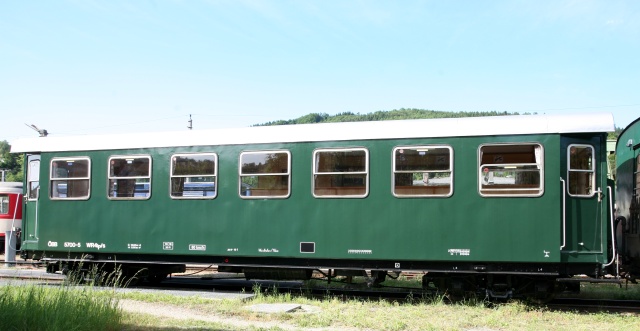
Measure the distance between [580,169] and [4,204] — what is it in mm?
22549

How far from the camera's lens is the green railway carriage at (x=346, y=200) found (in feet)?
30.6

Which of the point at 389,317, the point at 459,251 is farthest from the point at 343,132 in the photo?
the point at 389,317

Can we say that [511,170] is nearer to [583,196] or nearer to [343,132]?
[583,196]

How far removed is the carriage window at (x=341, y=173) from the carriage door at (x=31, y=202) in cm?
636

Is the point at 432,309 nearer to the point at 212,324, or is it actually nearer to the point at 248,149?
the point at 212,324

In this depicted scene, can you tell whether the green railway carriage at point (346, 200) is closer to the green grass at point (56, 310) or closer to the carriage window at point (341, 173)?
the carriage window at point (341, 173)

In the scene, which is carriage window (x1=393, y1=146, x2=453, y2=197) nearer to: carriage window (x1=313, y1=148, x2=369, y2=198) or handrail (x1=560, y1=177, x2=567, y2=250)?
carriage window (x1=313, y1=148, x2=369, y2=198)

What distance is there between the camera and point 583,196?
9.25m

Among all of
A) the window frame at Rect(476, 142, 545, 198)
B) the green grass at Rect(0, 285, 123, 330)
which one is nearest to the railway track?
the window frame at Rect(476, 142, 545, 198)

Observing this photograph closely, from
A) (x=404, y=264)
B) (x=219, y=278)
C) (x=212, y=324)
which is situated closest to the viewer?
(x=212, y=324)

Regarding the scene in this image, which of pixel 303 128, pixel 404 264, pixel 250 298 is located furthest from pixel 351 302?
pixel 303 128

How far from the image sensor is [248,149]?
10.8 m

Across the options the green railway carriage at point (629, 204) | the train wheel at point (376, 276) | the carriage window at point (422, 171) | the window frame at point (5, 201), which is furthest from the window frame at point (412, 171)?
the window frame at point (5, 201)

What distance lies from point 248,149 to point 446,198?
3751mm
